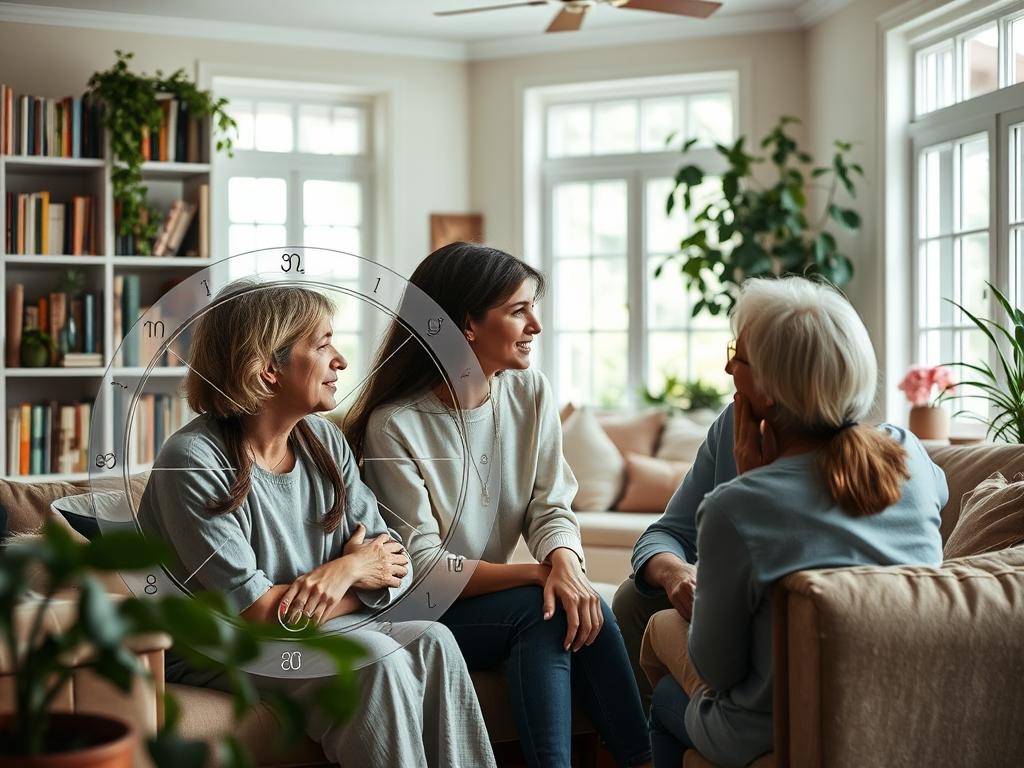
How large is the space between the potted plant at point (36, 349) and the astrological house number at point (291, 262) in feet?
11.5

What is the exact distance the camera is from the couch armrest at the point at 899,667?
133 centimetres

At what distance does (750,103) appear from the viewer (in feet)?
17.1

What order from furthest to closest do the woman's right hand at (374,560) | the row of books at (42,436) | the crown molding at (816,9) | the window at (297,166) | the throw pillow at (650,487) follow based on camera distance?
the window at (297,166) → the crown molding at (816,9) → the row of books at (42,436) → the throw pillow at (650,487) → the woman's right hand at (374,560)

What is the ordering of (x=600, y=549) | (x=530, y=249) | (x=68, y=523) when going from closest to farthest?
1. (x=68, y=523)
2. (x=600, y=549)
3. (x=530, y=249)

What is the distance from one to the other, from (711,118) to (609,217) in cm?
71

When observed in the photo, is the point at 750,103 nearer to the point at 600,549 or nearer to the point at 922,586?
the point at 600,549

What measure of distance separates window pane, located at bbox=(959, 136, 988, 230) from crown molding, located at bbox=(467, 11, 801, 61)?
4.25ft

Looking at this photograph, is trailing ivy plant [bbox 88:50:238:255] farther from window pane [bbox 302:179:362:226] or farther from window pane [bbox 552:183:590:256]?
window pane [bbox 552:183:590:256]

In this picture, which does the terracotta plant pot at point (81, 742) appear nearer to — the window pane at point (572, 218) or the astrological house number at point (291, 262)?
the astrological house number at point (291, 262)

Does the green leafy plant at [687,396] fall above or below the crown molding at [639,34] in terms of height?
below

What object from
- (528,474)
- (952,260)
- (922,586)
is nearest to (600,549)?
(952,260)

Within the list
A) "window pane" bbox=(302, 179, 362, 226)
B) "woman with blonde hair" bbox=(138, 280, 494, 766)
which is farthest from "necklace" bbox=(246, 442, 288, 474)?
"window pane" bbox=(302, 179, 362, 226)

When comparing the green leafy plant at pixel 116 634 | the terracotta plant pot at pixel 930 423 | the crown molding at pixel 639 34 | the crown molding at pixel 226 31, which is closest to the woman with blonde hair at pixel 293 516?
the green leafy plant at pixel 116 634

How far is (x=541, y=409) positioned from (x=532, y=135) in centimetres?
379
